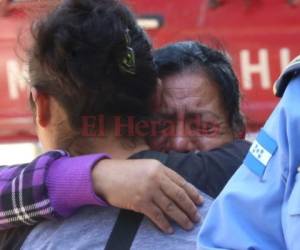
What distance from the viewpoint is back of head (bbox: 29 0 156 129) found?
126 centimetres

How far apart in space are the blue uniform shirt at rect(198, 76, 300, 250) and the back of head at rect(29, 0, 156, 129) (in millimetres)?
270

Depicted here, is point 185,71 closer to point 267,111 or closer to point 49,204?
point 49,204

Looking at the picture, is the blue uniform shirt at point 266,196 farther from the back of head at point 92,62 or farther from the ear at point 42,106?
the ear at point 42,106

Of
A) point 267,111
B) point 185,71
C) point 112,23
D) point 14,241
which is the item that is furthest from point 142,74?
point 267,111

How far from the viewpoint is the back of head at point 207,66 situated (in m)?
1.48

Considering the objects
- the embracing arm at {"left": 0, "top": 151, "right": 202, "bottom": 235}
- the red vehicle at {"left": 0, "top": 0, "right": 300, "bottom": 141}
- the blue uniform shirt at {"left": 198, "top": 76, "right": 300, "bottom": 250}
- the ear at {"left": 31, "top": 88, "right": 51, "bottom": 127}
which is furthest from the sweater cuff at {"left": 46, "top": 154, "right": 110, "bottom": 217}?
the red vehicle at {"left": 0, "top": 0, "right": 300, "bottom": 141}

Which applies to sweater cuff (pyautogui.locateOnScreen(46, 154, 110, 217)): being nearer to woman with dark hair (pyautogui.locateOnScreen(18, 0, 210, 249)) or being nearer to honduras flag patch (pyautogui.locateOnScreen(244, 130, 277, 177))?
woman with dark hair (pyautogui.locateOnScreen(18, 0, 210, 249))

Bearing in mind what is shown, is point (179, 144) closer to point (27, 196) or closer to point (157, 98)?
point (157, 98)

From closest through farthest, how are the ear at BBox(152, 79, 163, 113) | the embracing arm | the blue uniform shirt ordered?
the blue uniform shirt → the embracing arm → the ear at BBox(152, 79, 163, 113)

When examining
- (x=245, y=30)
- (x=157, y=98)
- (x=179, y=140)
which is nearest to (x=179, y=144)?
(x=179, y=140)

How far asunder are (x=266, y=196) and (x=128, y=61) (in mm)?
359

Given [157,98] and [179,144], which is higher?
[157,98]

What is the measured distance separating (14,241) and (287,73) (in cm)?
56

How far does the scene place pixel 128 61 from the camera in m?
1.28
